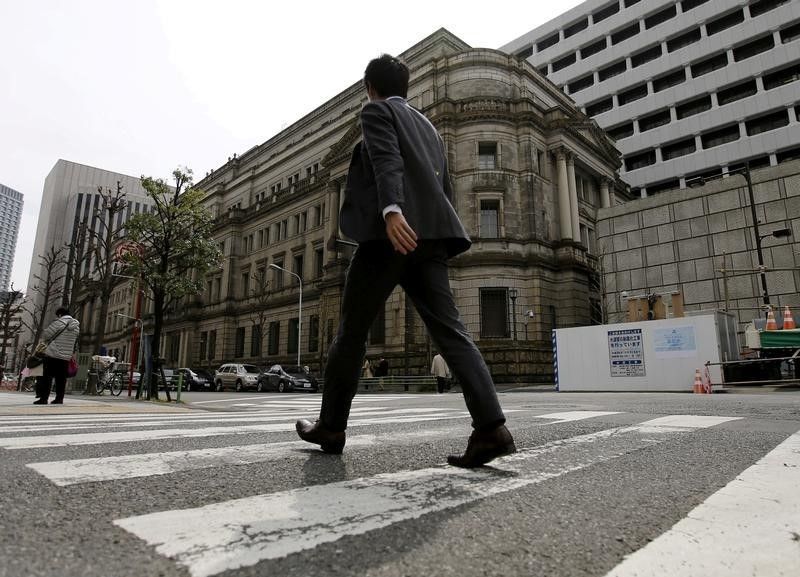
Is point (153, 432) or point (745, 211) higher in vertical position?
point (745, 211)

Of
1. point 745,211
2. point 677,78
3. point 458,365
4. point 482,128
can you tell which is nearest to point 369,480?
point 458,365

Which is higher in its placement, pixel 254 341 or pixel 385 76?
pixel 254 341

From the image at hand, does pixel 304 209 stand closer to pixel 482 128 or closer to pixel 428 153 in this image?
pixel 482 128

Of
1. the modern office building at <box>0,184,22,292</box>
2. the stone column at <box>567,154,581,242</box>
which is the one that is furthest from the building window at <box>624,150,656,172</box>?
Result: the modern office building at <box>0,184,22,292</box>

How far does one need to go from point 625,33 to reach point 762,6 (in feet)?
39.3

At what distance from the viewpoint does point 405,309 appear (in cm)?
2967

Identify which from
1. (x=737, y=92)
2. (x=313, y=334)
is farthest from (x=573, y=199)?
(x=737, y=92)

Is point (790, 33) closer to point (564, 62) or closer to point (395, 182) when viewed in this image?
point (564, 62)

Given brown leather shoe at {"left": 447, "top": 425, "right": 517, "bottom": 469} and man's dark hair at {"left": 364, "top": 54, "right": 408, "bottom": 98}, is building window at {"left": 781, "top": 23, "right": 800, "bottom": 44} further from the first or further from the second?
brown leather shoe at {"left": 447, "top": 425, "right": 517, "bottom": 469}

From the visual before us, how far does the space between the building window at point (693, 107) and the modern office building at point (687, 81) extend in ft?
0.30

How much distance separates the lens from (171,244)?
57.9ft

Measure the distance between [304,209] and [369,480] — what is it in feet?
136

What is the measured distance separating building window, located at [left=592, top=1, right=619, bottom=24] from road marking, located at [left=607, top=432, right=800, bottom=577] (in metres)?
Result: 64.5

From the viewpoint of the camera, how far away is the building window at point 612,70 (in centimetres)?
5350
